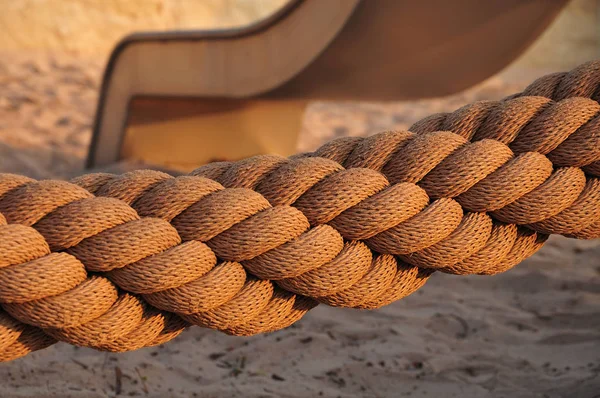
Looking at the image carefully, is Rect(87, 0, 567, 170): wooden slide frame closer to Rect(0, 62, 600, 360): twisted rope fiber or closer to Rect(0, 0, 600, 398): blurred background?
Rect(0, 0, 600, 398): blurred background

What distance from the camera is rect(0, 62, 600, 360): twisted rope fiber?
0.90 m

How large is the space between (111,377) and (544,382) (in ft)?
3.27

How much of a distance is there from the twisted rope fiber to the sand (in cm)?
68

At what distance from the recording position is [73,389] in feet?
5.26

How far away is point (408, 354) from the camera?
1.86 m

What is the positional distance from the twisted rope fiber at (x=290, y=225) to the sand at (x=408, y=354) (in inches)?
26.9

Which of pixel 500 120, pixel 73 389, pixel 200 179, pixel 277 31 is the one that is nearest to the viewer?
pixel 200 179

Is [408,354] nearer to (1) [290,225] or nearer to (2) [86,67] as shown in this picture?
(1) [290,225]

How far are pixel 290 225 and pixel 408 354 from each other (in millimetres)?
1013

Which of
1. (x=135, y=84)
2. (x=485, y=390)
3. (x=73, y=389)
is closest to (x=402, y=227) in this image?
(x=485, y=390)

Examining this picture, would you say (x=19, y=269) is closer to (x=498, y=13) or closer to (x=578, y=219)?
(x=578, y=219)

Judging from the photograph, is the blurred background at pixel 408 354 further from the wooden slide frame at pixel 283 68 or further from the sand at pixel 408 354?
the wooden slide frame at pixel 283 68

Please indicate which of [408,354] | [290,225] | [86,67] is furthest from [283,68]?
[86,67]

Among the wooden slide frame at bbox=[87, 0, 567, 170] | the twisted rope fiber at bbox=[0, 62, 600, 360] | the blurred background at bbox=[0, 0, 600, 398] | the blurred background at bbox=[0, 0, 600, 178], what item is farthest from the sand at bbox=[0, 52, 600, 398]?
the blurred background at bbox=[0, 0, 600, 178]
